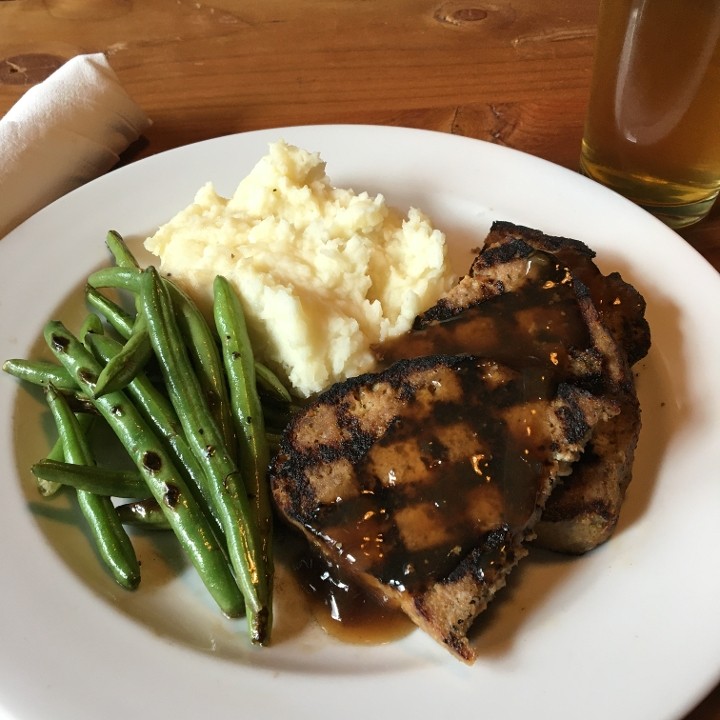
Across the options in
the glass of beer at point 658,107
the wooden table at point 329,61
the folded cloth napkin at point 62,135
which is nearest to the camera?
the glass of beer at point 658,107

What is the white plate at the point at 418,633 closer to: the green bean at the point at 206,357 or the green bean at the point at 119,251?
the green bean at the point at 119,251

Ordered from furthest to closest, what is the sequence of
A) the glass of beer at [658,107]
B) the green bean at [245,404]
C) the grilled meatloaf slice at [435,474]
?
the glass of beer at [658,107], the green bean at [245,404], the grilled meatloaf slice at [435,474]

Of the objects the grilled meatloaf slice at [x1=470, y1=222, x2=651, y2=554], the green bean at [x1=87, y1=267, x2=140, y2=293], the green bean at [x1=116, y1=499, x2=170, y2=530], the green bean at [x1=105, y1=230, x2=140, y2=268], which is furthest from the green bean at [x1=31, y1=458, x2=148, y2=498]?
the grilled meatloaf slice at [x1=470, y1=222, x2=651, y2=554]

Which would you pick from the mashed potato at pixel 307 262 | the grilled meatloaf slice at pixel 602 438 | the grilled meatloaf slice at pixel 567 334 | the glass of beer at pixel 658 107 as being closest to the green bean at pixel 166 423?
the mashed potato at pixel 307 262

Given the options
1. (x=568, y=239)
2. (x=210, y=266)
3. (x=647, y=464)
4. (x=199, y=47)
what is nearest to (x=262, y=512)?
(x=210, y=266)

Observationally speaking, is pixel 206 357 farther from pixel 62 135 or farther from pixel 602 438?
pixel 62 135

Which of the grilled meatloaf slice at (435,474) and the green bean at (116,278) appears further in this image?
the green bean at (116,278)

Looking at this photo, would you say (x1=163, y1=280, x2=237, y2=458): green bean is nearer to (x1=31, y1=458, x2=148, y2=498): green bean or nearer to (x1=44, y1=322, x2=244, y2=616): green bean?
(x1=44, y1=322, x2=244, y2=616): green bean
